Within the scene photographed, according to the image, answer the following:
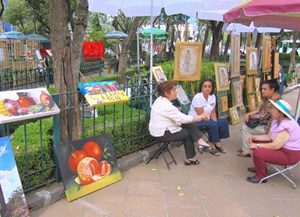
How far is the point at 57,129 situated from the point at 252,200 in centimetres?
241

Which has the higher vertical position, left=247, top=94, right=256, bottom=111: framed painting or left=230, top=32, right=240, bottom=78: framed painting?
left=230, top=32, right=240, bottom=78: framed painting

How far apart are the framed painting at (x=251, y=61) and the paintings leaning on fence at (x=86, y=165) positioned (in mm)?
4827

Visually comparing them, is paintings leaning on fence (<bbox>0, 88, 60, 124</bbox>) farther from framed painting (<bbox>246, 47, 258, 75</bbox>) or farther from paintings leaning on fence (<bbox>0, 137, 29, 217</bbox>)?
framed painting (<bbox>246, 47, 258, 75</bbox>)

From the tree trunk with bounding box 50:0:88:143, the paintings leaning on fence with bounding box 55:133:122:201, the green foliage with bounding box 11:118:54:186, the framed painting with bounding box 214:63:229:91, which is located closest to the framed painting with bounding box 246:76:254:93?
the framed painting with bounding box 214:63:229:91

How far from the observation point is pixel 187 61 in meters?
5.68

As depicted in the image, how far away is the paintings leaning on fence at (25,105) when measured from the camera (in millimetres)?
2728

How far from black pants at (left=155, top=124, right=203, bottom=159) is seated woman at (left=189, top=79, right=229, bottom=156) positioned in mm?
550

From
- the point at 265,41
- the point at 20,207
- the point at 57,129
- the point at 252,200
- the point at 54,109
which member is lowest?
the point at 252,200

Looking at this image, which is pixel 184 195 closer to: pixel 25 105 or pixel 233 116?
pixel 25 105

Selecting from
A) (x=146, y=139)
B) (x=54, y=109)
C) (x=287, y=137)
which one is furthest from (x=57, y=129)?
Answer: (x=287, y=137)

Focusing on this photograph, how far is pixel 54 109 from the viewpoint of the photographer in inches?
121

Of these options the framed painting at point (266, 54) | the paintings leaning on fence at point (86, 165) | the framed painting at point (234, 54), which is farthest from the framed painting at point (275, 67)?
the paintings leaning on fence at point (86, 165)

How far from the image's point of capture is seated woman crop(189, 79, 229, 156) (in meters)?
4.81

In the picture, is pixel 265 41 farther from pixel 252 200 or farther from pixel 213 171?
pixel 252 200
